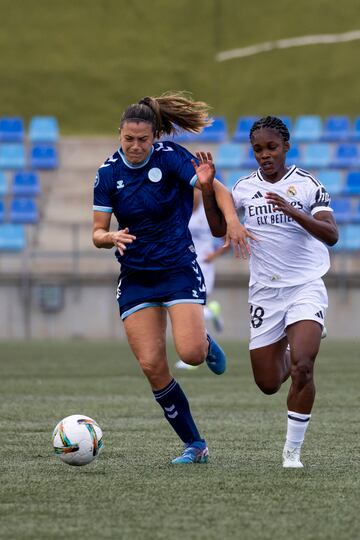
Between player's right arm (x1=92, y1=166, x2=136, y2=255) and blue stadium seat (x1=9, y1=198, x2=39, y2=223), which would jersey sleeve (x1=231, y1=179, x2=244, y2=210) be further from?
blue stadium seat (x1=9, y1=198, x2=39, y2=223)

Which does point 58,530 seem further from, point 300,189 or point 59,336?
point 59,336

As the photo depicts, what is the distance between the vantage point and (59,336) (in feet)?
70.7

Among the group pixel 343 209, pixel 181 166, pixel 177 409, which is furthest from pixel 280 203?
pixel 343 209

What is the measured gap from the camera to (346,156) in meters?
24.5

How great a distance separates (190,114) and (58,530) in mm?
3093

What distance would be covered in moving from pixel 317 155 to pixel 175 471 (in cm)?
1869

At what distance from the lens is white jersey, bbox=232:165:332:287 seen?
690 centimetres

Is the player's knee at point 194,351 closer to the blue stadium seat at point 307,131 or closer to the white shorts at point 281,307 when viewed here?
the white shorts at point 281,307

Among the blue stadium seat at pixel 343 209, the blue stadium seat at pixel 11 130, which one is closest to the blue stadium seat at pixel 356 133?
the blue stadium seat at pixel 343 209

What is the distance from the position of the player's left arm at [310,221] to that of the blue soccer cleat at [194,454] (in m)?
1.36

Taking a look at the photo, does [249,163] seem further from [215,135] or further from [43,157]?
[43,157]

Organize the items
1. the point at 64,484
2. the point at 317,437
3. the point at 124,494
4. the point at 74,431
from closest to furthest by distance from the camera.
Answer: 1. the point at 124,494
2. the point at 64,484
3. the point at 74,431
4. the point at 317,437

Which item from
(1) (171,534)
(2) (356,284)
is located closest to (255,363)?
(1) (171,534)

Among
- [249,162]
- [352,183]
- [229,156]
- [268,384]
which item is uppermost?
[229,156]
